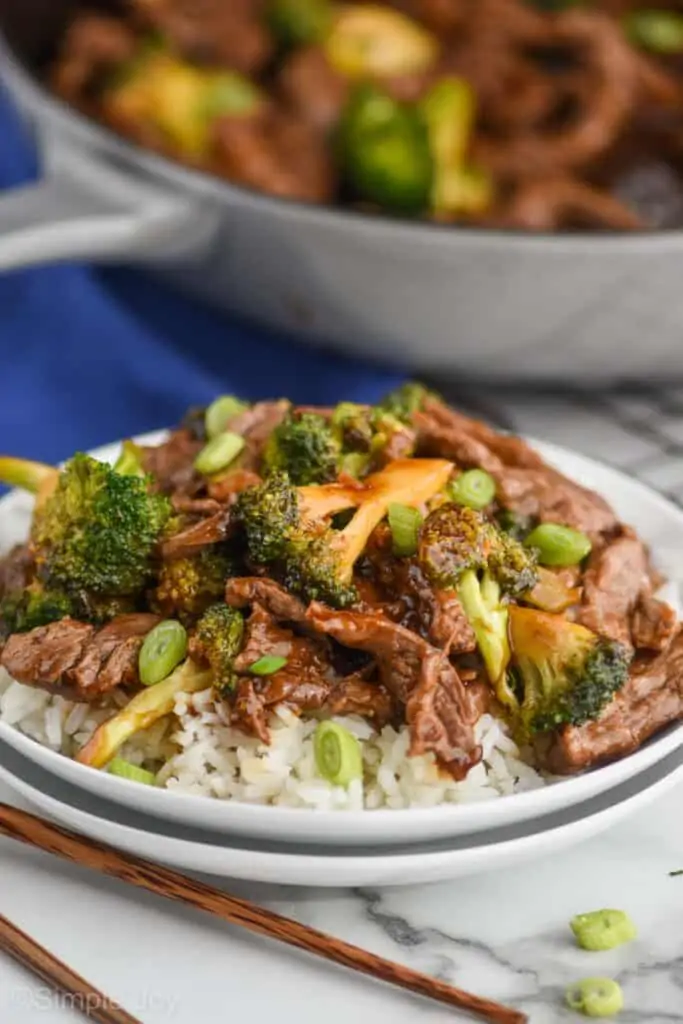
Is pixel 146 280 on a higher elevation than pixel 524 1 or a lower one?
lower

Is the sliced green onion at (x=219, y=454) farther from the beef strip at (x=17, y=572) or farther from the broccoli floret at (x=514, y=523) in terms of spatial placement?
the broccoli floret at (x=514, y=523)

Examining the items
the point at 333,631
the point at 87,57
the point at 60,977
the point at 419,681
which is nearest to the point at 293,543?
the point at 333,631

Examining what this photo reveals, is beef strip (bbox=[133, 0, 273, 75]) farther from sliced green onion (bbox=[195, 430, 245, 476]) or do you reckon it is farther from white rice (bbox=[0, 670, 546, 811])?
white rice (bbox=[0, 670, 546, 811])

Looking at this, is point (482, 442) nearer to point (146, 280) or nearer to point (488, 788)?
point (488, 788)

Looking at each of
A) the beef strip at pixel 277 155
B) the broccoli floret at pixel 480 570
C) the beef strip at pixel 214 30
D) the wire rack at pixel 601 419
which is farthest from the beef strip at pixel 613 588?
the beef strip at pixel 214 30

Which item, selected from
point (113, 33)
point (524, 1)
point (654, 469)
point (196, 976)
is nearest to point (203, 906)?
point (196, 976)

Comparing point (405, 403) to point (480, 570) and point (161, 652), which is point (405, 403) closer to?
point (480, 570)

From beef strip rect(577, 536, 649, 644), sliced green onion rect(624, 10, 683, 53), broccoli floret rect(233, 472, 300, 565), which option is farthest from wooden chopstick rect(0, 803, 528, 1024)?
sliced green onion rect(624, 10, 683, 53)
